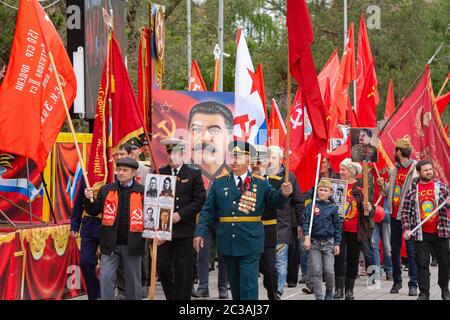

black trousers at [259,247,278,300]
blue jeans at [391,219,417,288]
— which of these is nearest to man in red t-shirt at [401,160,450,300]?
blue jeans at [391,219,417,288]

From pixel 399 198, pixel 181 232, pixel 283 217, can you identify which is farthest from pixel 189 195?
pixel 399 198

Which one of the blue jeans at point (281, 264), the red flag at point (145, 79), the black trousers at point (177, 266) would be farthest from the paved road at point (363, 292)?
the red flag at point (145, 79)

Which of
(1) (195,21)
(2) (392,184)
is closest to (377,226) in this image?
(2) (392,184)

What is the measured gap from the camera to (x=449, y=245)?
13875 mm

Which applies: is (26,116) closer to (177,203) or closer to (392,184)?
(177,203)

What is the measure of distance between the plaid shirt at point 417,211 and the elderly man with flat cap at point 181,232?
119 inches

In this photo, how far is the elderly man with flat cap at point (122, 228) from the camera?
35.4ft

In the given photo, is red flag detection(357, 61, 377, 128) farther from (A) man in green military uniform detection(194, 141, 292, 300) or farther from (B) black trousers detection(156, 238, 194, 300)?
(A) man in green military uniform detection(194, 141, 292, 300)

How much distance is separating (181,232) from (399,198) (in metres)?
4.41

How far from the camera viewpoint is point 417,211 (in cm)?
1328

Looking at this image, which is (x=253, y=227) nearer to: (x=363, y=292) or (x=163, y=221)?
(x=163, y=221)

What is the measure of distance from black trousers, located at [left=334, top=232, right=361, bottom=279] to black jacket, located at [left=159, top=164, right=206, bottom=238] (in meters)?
2.63

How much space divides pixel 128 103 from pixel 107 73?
43cm

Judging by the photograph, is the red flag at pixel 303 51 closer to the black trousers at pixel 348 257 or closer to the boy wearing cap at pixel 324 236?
the boy wearing cap at pixel 324 236
